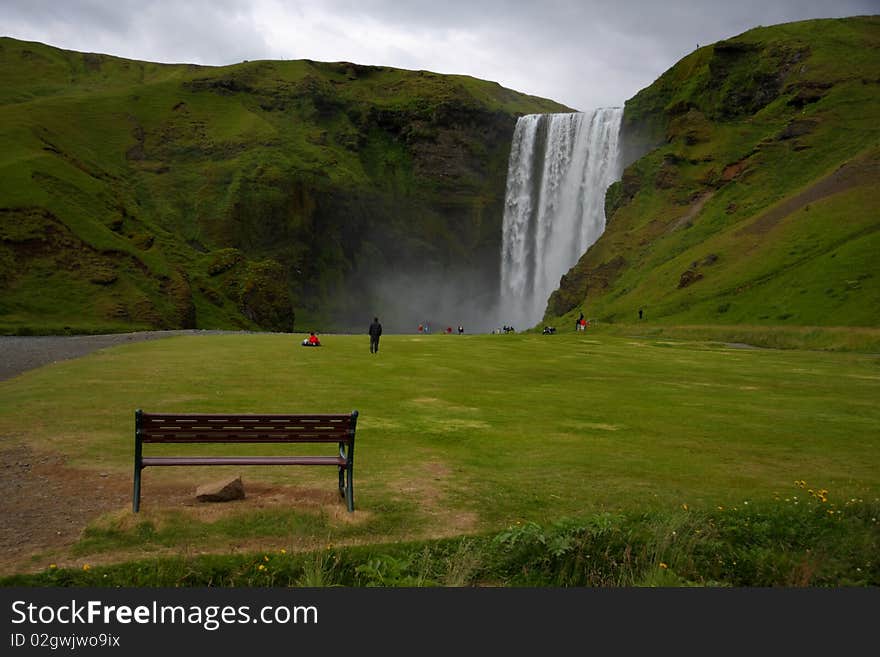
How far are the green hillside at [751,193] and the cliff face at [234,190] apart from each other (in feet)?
137

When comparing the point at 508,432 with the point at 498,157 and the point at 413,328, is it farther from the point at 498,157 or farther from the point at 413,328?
the point at 498,157

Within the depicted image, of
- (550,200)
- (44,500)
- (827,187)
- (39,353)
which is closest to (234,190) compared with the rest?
(550,200)

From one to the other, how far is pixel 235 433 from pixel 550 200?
10062cm

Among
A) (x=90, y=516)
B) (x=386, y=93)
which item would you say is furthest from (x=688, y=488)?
(x=386, y=93)

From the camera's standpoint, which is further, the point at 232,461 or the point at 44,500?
the point at 44,500

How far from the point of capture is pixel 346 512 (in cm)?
890

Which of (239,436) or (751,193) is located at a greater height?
(751,193)

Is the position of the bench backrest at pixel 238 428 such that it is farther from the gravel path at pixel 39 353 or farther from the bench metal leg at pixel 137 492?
the gravel path at pixel 39 353

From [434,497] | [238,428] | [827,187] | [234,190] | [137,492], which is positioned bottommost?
[434,497]

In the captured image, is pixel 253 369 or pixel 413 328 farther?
pixel 413 328

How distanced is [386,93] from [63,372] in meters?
134

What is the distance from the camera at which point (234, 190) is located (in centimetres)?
10619

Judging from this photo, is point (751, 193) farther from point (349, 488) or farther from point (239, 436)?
point (239, 436)

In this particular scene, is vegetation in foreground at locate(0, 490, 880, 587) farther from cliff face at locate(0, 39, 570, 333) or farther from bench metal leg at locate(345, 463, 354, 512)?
cliff face at locate(0, 39, 570, 333)
